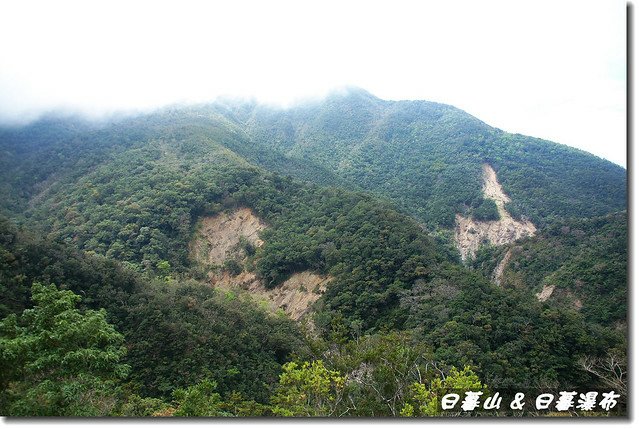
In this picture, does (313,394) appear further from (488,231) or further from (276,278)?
(488,231)

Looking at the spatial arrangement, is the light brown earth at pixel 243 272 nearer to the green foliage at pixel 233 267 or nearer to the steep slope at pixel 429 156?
the green foliage at pixel 233 267

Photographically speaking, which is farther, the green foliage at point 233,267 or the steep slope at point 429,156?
the steep slope at point 429,156

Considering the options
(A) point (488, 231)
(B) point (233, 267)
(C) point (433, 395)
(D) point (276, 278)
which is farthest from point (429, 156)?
(C) point (433, 395)

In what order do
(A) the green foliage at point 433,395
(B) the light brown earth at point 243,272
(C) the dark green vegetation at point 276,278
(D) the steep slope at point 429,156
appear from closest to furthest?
(A) the green foliage at point 433,395 < (C) the dark green vegetation at point 276,278 < (B) the light brown earth at point 243,272 < (D) the steep slope at point 429,156

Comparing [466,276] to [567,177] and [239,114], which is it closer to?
[567,177]

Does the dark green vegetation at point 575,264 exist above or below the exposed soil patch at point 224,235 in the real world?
above

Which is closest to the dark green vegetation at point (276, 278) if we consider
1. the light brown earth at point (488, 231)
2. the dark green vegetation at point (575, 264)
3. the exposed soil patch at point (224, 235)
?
the dark green vegetation at point (575, 264)

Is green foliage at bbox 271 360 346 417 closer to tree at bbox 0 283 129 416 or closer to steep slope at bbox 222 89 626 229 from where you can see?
tree at bbox 0 283 129 416
